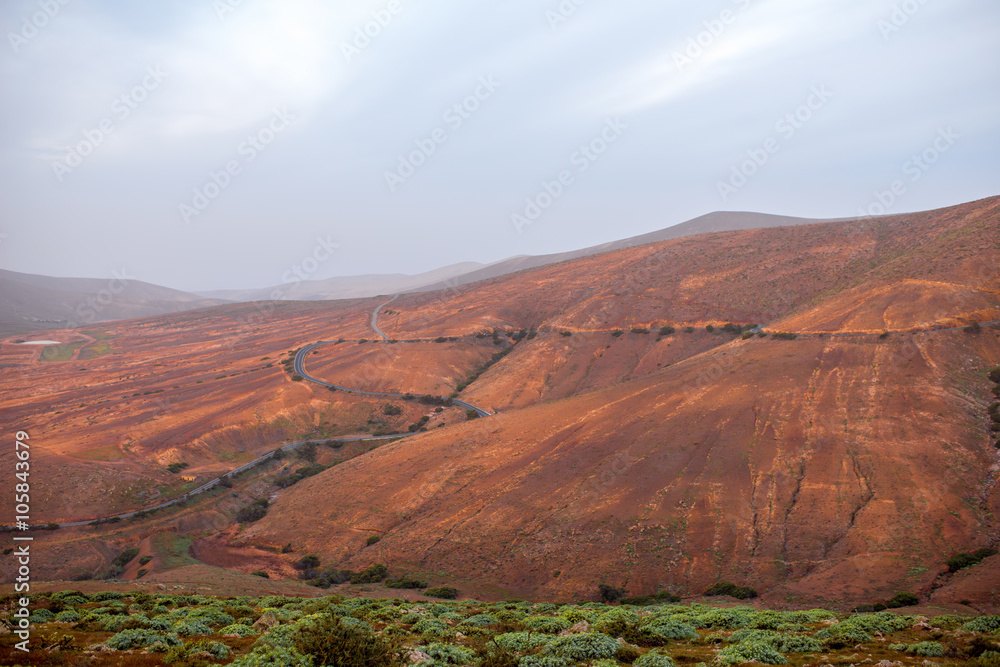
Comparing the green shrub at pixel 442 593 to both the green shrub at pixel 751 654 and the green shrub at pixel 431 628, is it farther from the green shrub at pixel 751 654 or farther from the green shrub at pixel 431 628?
the green shrub at pixel 751 654

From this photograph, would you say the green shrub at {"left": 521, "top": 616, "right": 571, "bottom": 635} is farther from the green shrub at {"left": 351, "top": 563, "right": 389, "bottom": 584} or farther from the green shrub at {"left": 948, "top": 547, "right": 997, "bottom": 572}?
the green shrub at {"left": 948, "top": 547, "right": 997, "bottom": 572}

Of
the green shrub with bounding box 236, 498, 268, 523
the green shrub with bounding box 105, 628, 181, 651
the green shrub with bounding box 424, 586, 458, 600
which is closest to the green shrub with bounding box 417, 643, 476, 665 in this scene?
the green shrub with bounding box 105, 628, 181, 651

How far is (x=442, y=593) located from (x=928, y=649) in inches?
762

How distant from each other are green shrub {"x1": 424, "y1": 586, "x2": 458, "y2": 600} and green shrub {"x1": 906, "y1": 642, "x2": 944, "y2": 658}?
18447 millimetres

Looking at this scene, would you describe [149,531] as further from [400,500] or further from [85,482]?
[400,500]

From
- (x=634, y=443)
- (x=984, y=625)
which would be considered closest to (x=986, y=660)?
(x=984, y=625)

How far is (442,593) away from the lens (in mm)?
23891

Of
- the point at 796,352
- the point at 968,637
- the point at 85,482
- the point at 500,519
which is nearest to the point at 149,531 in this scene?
the point at 85,482

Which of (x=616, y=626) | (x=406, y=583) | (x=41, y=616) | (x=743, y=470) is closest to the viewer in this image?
(x=41, y=616)

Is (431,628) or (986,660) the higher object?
(986,660)

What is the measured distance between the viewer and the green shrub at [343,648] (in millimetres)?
7836

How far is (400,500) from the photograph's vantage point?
1405 inches

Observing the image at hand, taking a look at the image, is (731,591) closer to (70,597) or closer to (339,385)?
(70,597)

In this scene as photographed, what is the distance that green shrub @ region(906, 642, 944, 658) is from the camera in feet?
29.4
